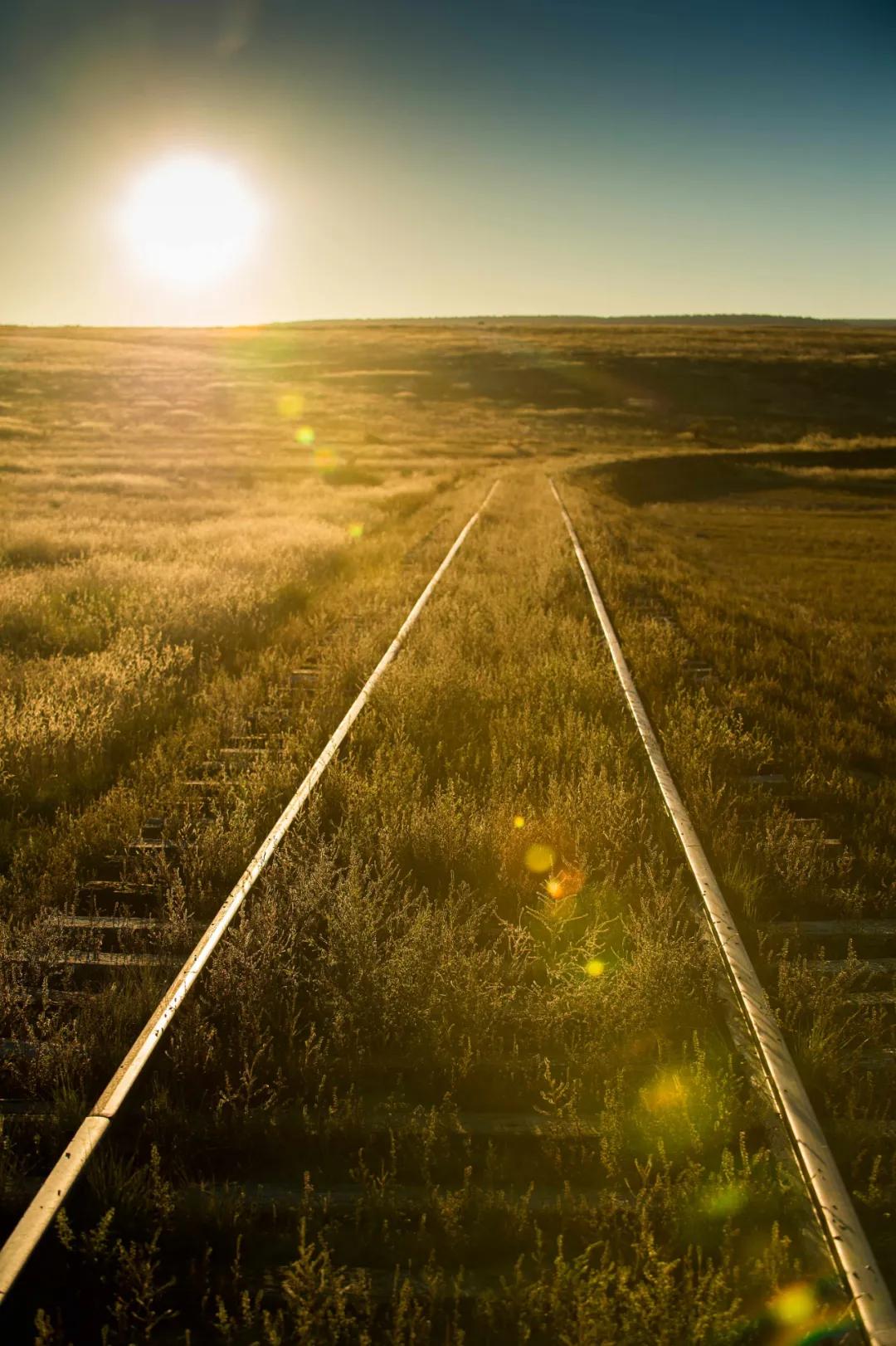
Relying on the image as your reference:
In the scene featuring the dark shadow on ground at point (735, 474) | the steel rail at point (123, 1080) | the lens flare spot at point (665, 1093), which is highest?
the dark shadow on ground at point (735, 474)

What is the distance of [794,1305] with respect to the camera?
7.14 ft

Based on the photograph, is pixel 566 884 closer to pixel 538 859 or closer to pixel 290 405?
pixel 538 859

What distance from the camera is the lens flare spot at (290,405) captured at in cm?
5856

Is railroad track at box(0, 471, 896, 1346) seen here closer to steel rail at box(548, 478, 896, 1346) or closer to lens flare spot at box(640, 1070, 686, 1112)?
steel rail at box(548, 478, 896, 1346)

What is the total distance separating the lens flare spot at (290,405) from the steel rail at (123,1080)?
54954 mm

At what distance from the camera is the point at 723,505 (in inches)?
1041

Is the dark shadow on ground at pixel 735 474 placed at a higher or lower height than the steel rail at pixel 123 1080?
higher

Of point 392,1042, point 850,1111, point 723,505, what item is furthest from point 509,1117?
point 723,505

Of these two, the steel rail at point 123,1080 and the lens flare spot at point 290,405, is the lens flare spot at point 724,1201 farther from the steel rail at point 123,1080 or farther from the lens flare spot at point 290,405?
the lens flare spot at point 290,405

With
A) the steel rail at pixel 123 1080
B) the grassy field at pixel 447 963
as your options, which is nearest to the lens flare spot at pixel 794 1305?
the grassy field at pixel 447 963

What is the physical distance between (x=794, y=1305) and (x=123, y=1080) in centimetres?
188

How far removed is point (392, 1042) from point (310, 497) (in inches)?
901

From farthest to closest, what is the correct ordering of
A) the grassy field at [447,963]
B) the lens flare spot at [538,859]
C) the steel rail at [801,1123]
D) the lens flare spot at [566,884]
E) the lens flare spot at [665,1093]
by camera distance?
the lens flare spot at [538,859]
the lens flare spot at [566,884]
the lens flare spot at [665,1093]
the grassy field at [447,963]
the steel rail at [801,1123]

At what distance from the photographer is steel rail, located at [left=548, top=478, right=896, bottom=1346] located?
6.62ft
